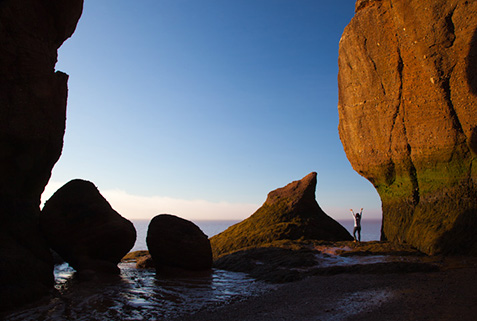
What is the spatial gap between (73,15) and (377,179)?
12939 millimetres

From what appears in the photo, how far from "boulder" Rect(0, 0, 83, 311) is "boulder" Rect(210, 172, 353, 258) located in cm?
816

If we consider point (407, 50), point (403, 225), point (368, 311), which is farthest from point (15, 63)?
point (403, 225)

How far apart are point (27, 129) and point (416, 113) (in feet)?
39.7

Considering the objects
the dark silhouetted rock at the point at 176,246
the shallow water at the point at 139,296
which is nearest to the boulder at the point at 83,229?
the shallow water at the point at 139,296

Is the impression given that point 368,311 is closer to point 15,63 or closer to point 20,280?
point 20,280

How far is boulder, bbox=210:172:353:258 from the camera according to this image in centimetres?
1475

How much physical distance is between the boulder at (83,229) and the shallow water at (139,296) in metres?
0.64

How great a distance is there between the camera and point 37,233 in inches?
350

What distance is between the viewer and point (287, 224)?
1503 centimetres

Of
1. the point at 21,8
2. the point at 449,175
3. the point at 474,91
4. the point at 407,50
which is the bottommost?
the point at 449,175

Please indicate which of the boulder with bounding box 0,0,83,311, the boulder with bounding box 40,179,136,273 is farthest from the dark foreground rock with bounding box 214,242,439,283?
the boulder with bounding box 0,0,83,311

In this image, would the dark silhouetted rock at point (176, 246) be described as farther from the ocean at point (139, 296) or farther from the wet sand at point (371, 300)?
the wet sand at point (371, 300)

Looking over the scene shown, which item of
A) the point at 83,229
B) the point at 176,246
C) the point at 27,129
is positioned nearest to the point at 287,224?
the point at 176,246

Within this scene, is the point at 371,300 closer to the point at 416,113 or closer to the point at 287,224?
the point at 416,113
